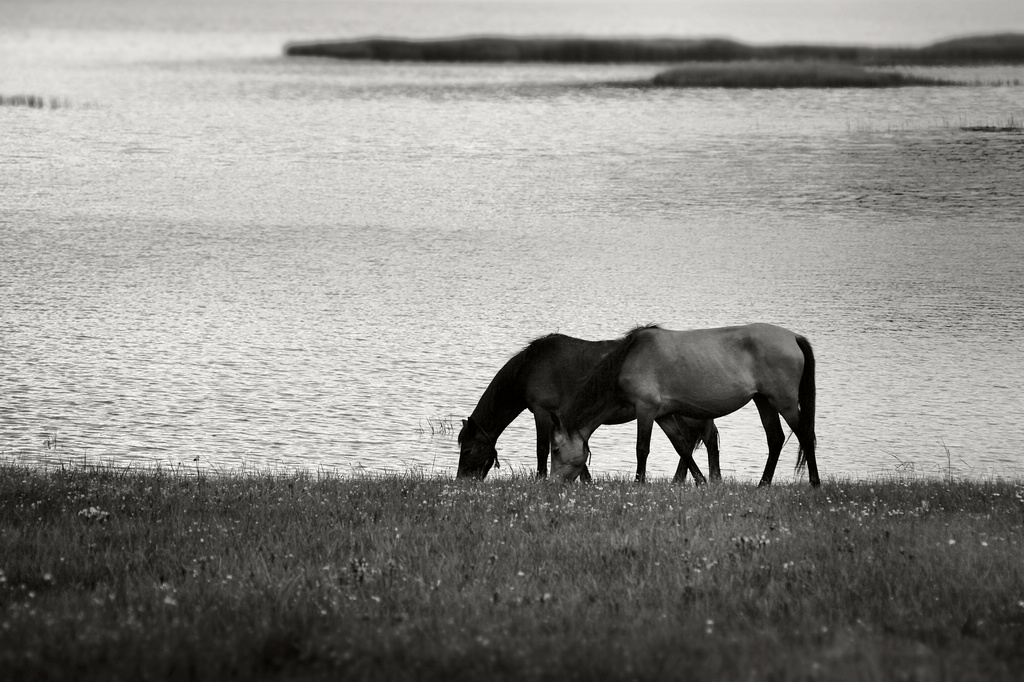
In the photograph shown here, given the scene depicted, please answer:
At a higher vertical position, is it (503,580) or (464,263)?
(503,580)

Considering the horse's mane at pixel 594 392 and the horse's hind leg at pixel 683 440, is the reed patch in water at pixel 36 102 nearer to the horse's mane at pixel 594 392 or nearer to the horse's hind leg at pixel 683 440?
the horse's hind leg at pixel 683 440

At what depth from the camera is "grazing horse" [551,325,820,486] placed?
1328 cm

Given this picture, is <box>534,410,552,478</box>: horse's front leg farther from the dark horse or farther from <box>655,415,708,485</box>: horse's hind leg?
<box>655,415,708,485</box>: horse's hind leg

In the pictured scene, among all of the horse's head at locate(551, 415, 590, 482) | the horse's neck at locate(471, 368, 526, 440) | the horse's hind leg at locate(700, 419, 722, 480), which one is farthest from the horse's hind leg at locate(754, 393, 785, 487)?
the horse's neck at locate(471, 368, 526, 440)

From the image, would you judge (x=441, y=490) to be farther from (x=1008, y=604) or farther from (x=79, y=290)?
(x=79, y=290)

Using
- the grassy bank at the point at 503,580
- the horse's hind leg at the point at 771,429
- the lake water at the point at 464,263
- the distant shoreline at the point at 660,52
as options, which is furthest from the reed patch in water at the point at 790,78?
the grassy bank at the point at 503,580

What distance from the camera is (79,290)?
28.5 meters

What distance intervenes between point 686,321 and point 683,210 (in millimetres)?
16752

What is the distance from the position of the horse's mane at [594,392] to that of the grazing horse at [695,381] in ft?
0.04

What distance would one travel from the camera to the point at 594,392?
13227mm

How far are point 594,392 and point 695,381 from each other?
1.16 m

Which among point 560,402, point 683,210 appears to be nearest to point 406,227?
point 683,210

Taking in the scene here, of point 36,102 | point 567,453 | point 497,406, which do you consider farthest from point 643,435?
point 36,102

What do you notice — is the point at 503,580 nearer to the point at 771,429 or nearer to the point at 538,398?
the point at 538,398
